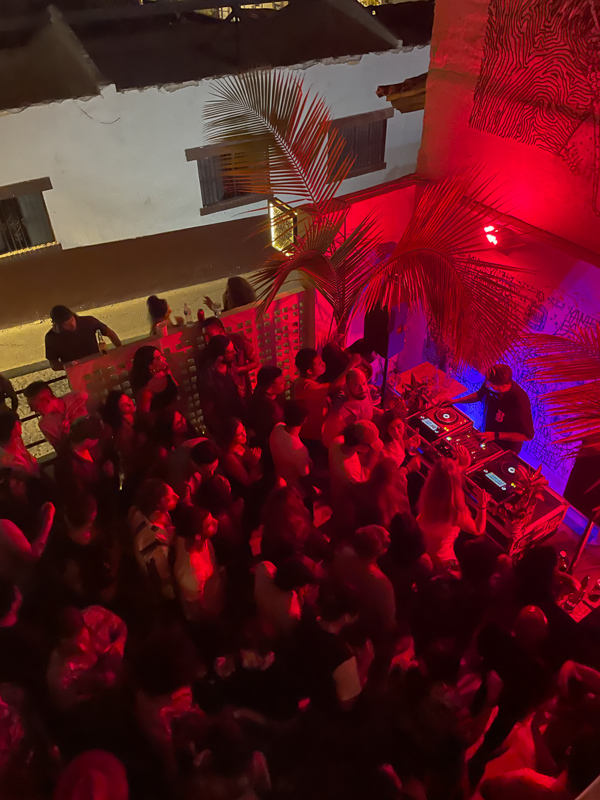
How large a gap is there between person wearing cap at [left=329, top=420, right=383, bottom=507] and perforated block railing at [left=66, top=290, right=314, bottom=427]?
1.50 meters

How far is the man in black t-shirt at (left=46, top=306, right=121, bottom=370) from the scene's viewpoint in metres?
4.71

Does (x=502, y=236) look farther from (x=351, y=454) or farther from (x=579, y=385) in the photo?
(x=351, y=454)

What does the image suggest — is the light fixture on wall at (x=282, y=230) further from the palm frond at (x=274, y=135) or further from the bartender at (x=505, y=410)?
the bartender at (x=505, y=410)

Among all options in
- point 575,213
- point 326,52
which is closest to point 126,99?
point 326,52

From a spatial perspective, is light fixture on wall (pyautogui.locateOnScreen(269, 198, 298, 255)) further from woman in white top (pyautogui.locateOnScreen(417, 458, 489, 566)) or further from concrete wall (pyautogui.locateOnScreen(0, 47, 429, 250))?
woman in white top (pyautogui.locateOnScreen(417, 458, 489, 566))

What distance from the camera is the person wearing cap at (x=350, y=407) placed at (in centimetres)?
422


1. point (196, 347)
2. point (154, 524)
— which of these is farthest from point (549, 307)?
point (154, 524)

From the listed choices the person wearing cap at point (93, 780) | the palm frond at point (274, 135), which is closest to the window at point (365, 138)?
the palm frond at point (274, 135)

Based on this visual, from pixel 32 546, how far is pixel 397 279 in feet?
11.1

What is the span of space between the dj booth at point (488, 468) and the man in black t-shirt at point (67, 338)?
3.03 meters

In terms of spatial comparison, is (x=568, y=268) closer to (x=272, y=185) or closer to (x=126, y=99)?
(x=272, y=185)

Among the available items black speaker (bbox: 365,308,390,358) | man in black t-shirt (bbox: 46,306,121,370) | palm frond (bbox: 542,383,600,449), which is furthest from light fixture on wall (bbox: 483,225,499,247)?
man in black t-shirt (bbox: 46,306,121,370)

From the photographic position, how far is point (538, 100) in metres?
4.37

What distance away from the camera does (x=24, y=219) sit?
6473 mm
